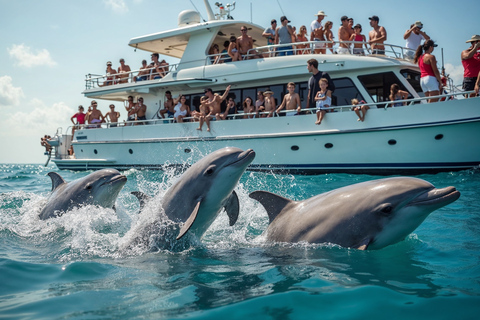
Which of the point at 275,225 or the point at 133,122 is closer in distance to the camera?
the point at 275,225

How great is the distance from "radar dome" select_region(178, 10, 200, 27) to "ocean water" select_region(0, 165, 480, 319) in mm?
13197

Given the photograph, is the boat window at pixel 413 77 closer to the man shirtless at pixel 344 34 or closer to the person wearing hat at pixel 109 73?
the man shirtless at pixel 344 34

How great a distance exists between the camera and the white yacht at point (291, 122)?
1174 cm

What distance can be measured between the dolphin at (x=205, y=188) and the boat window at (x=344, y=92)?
952 cm

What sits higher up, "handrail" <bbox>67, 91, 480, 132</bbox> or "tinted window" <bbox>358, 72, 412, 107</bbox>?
"tinted window" <bbox>358, 72, 412, 107</bbox>

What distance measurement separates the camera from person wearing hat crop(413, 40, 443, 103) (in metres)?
10.8

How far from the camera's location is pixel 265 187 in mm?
10562

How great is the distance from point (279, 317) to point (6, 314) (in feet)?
6.02

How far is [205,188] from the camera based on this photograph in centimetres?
483

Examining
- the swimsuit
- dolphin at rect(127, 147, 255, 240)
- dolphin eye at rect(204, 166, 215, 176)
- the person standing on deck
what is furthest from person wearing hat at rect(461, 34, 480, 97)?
dolphin eye at rect(204, 166, 215, 176)

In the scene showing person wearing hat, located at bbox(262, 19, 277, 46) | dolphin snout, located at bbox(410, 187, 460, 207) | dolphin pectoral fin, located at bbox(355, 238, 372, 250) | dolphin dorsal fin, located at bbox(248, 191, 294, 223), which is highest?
person wearing hat, located at bbox(262, 19, 277, 46)

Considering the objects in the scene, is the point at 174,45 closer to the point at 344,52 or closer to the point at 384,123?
the point at 344,52

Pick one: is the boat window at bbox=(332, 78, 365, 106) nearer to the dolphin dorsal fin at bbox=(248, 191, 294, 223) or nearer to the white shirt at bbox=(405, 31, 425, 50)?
the white shirt at bbox=(405, 31, 425, 50)

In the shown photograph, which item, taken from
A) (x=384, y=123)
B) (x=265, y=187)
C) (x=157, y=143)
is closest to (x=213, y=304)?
(x=265, y=187)
